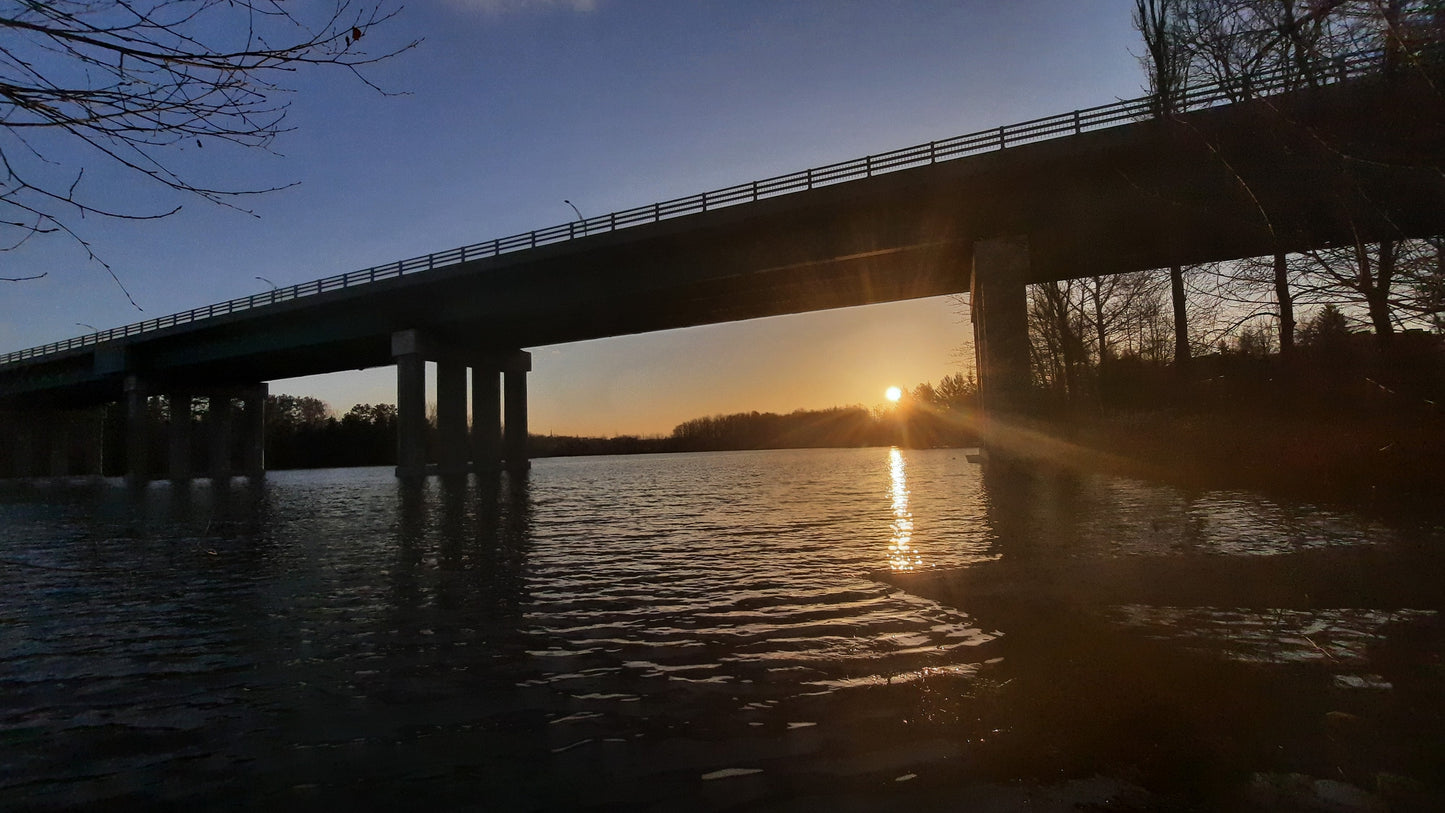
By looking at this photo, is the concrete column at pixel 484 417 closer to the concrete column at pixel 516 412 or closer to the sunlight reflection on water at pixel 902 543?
the concrete column at pixel 516 412

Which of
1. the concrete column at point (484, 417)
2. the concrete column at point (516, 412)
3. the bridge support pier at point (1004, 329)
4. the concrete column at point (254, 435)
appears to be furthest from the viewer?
the concrete column at point (254, 435)

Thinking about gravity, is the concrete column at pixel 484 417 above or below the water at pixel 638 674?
above

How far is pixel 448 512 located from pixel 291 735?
1868 cm

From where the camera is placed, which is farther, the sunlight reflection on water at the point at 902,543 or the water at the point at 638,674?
the sunlight reflection on water at the point at 902,543

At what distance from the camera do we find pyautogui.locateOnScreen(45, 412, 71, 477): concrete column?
93.2 meters

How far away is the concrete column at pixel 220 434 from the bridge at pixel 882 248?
7754mm

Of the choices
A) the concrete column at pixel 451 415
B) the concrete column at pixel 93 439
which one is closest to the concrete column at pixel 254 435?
the concrete column at pixel 93 439

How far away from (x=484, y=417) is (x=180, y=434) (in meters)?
37.1

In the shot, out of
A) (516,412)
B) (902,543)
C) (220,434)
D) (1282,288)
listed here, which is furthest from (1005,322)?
(220,434)

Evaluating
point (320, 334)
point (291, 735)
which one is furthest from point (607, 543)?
point (320, 334)

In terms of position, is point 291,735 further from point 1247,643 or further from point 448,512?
point 448,512

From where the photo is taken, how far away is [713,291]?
4216cm

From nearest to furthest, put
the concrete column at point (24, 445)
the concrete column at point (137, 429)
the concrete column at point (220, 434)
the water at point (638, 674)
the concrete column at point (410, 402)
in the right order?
the water at point (638, 674) → the concrete column at point (410, 402) → the concrete column at point (137, 429) → the concrete column at point (220, 434) → the concrete column at point (24, 445)

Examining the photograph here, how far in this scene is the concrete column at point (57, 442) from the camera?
3671 inches
